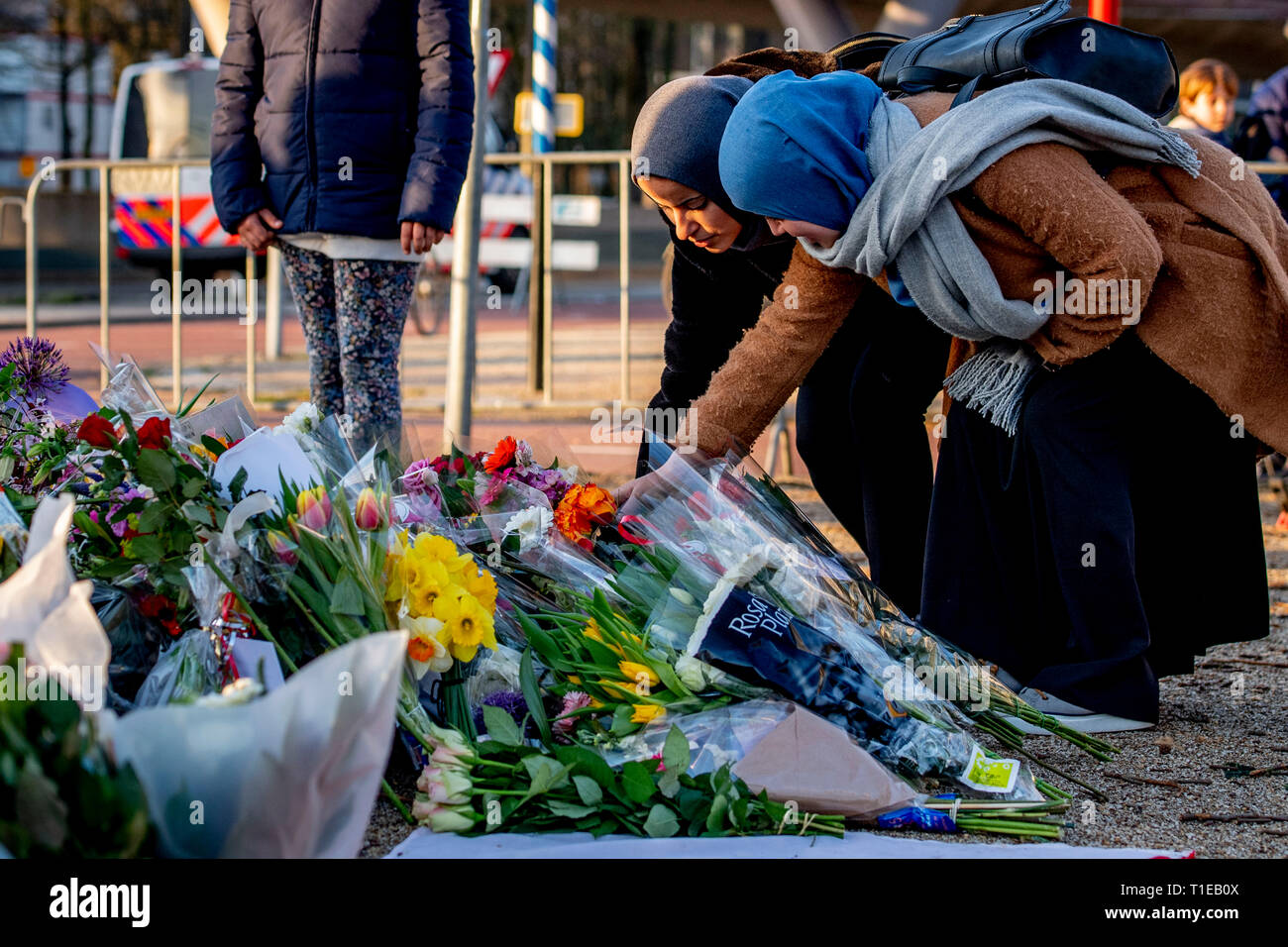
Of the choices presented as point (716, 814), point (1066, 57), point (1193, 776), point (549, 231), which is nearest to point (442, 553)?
point (716, 814)

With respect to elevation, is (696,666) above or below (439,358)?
above

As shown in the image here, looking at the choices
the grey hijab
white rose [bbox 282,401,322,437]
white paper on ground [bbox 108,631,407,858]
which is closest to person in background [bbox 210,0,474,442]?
white rose [bbox 282,401,322,437]

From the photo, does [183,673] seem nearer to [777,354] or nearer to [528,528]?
[528,528]

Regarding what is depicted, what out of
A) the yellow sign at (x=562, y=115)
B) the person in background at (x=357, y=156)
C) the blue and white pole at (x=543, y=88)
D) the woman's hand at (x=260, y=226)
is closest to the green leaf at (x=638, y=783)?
the person in background at (x=357, y=156)

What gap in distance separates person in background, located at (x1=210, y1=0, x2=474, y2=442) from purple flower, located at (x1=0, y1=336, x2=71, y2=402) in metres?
0.95

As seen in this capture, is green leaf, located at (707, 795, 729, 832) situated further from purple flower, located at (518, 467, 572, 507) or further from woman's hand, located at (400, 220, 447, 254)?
woman's hand, located at (400, 220, 447, 254)

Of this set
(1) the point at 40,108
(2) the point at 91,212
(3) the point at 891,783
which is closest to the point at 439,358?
(3) the point at 891,783

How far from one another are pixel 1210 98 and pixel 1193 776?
13.4 feet

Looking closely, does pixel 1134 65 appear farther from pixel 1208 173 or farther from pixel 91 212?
pixel 91 212

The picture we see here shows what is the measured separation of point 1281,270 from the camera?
2.60 m

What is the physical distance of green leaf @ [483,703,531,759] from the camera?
2195 mm

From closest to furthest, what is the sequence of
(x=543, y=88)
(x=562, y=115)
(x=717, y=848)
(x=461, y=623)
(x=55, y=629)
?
(x=55, y=629) → (x=717, y=848) → (x=461, y=623) → (x=543, y=88) → (x=562, y=115)

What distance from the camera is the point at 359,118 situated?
3.76m

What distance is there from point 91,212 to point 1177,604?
20.1 m
